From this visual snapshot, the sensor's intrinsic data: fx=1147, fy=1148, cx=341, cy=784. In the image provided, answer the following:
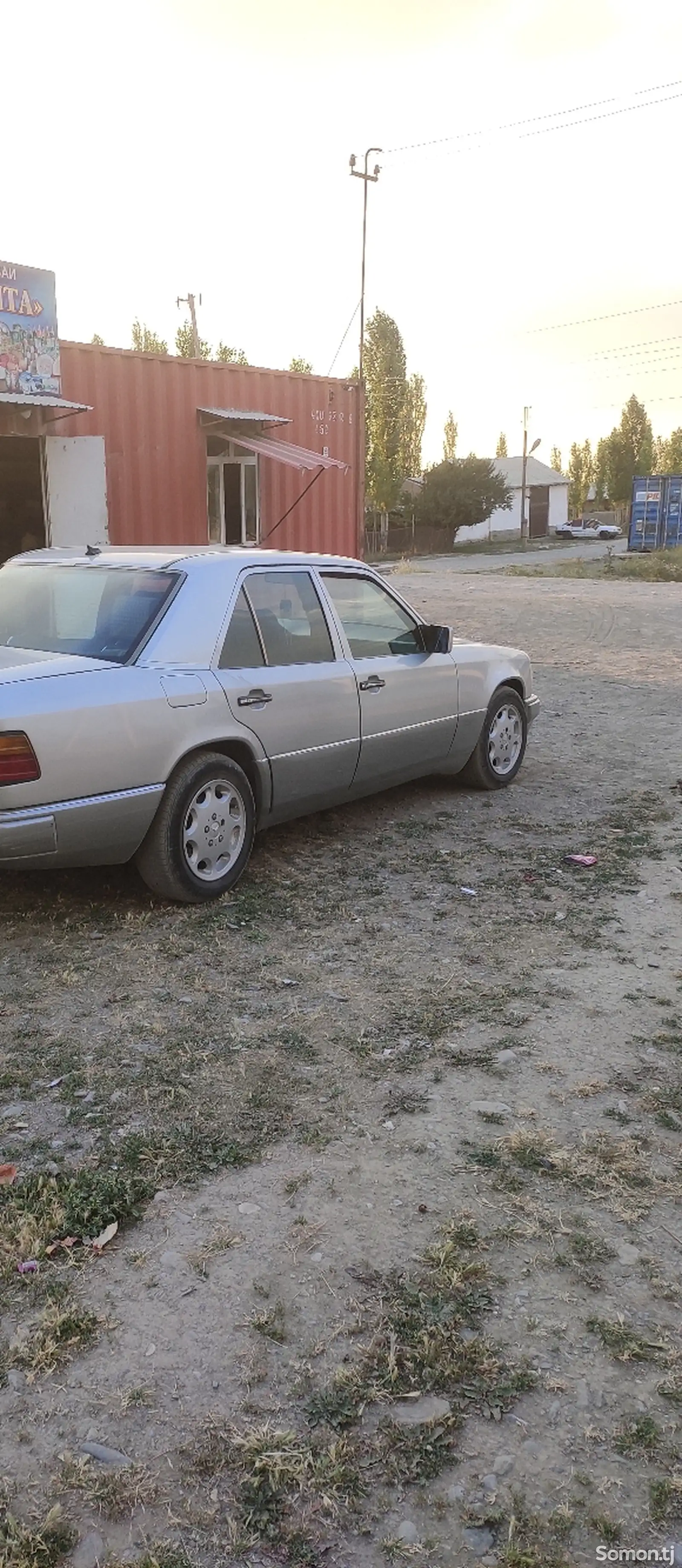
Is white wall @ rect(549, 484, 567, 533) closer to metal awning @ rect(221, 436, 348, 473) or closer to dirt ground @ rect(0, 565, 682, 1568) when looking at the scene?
metal awning @ rect(221, 436, 348, 473)

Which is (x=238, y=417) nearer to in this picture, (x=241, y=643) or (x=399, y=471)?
(x=241, y=643)

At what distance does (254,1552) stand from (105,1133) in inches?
54.9

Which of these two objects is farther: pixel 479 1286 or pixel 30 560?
pixel 30 560

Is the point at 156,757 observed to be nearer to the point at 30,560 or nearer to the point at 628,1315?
the point at 30,560

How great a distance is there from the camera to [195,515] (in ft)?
47.0

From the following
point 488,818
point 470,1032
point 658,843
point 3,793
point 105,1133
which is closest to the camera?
point 105,1133

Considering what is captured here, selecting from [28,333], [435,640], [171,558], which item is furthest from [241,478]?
[171,558]

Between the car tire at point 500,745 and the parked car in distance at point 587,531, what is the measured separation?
60.8 meters

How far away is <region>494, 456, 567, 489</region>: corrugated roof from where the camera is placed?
79.8 m

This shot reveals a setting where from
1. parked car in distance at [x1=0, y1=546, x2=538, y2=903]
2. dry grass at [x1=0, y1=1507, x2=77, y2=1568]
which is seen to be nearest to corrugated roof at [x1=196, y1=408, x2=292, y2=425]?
parked car in distance at [x1=0, y1=546, x2=538, y2=903]

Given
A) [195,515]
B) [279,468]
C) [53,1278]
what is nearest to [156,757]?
[53,1278]

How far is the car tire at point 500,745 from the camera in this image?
7.00m

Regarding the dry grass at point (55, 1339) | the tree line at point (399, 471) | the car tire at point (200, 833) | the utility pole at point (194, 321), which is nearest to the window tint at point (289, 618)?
the car tire at point (200, 833)

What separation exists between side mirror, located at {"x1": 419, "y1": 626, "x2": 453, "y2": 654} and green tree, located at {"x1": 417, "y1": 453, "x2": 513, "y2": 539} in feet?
164
